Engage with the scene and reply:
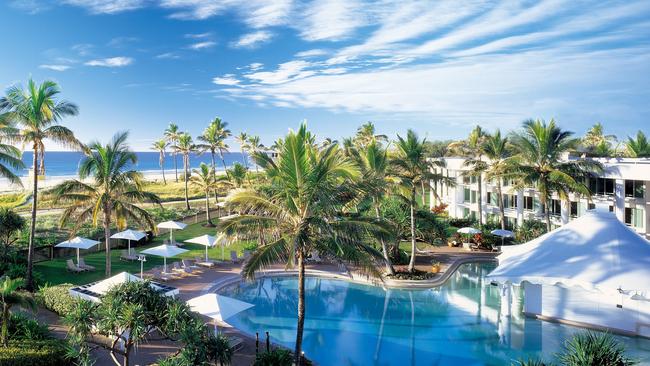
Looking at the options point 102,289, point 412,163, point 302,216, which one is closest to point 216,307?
point 302,216

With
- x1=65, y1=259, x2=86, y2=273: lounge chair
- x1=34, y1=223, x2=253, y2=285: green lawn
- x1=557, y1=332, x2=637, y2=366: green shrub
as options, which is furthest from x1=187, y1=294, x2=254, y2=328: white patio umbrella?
x1=65, y1=259, x2=86, y2=273: lounge chair

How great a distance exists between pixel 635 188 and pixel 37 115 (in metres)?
34.8

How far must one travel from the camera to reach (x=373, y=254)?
12.3 m

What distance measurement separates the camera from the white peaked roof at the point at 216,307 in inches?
532

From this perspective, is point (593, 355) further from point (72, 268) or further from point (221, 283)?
point (72, 268)

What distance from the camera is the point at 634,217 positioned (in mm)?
29156

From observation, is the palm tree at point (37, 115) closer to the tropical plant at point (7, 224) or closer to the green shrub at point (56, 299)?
the green shrub at point (56, 299)

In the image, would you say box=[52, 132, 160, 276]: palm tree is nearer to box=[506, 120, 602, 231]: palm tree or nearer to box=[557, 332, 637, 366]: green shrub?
box=[557, 332, 637, 366]: green shrub

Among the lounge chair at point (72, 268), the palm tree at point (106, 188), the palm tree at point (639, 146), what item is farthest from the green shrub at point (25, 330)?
the palm tree at point (639, 146)

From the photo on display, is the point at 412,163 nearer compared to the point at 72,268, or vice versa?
the point at 72,268

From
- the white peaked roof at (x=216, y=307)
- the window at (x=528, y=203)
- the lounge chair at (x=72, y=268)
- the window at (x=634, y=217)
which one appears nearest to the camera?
the white peaked roof at (x=216, y=307)

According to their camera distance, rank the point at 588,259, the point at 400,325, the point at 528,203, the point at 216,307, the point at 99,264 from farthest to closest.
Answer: the point at 528,203
the point at 99,264
the point at 400,325
the point at 588,259
the point at 216,307

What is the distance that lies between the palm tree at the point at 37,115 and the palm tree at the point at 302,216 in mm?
11581

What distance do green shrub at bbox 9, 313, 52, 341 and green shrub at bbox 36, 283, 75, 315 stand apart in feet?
6.64
